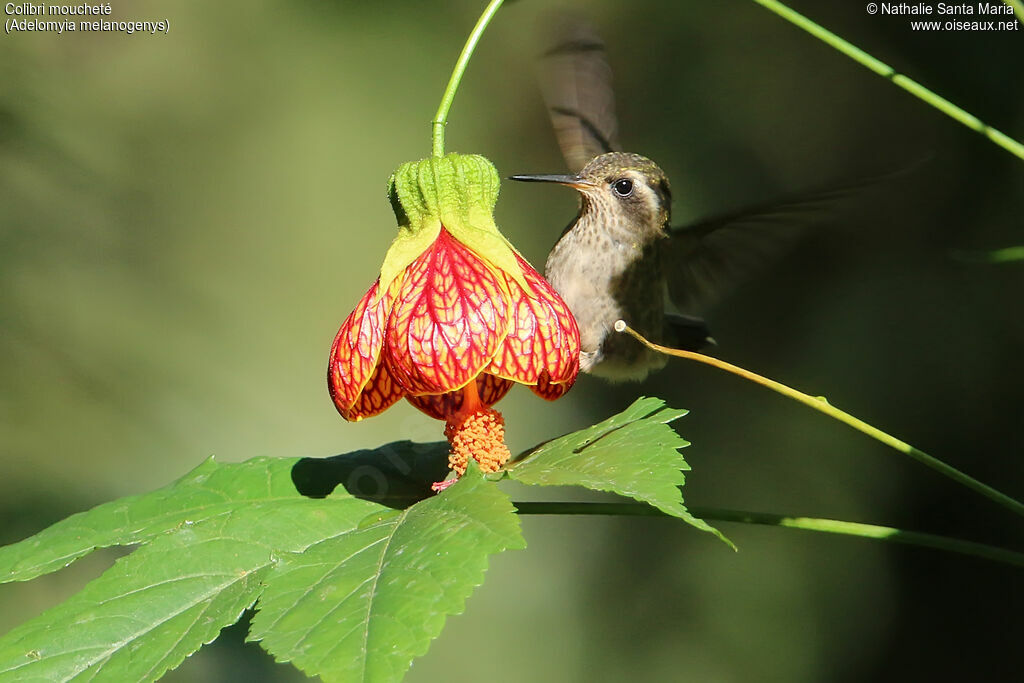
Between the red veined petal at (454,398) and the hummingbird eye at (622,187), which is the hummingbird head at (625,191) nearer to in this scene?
the hummingbird eye at (622,187)

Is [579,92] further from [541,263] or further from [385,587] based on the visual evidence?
[541,263]

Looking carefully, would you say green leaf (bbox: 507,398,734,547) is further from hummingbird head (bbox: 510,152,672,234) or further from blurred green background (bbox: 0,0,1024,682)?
blurred green background (bbox: 0,0,1024,682)

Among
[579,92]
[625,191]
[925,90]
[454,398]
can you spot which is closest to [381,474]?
[454,398]

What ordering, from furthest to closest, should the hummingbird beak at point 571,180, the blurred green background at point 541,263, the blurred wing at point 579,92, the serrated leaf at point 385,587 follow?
1. the blurred green background at point 541,263
2. the blurred wing at point 579,92
3. the hummingbird beak at point 571,180
4. the serrated leaf at point 385,587

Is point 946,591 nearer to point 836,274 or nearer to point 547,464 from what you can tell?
point 836,274

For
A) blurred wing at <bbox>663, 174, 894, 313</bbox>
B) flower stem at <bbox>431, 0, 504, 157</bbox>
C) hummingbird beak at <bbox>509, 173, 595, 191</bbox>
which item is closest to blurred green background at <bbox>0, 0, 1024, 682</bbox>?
blurred wing at <bbox>663, 174, 894, 313</bbox>

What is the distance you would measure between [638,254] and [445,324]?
104 centimetres

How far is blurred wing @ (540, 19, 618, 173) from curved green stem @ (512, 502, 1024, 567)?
122 cm

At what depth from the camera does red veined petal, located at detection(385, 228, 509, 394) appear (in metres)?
1.16

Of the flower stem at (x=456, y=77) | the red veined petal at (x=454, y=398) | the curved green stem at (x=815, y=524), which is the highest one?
the flower stem at (x=456, y=77)

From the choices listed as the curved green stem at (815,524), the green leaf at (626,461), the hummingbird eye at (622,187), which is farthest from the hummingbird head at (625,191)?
the curved green stem at (815,524)

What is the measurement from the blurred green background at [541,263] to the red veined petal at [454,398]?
1.47 meters

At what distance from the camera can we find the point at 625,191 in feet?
Result: 7.00

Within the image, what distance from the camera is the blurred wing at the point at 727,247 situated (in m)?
2.08
